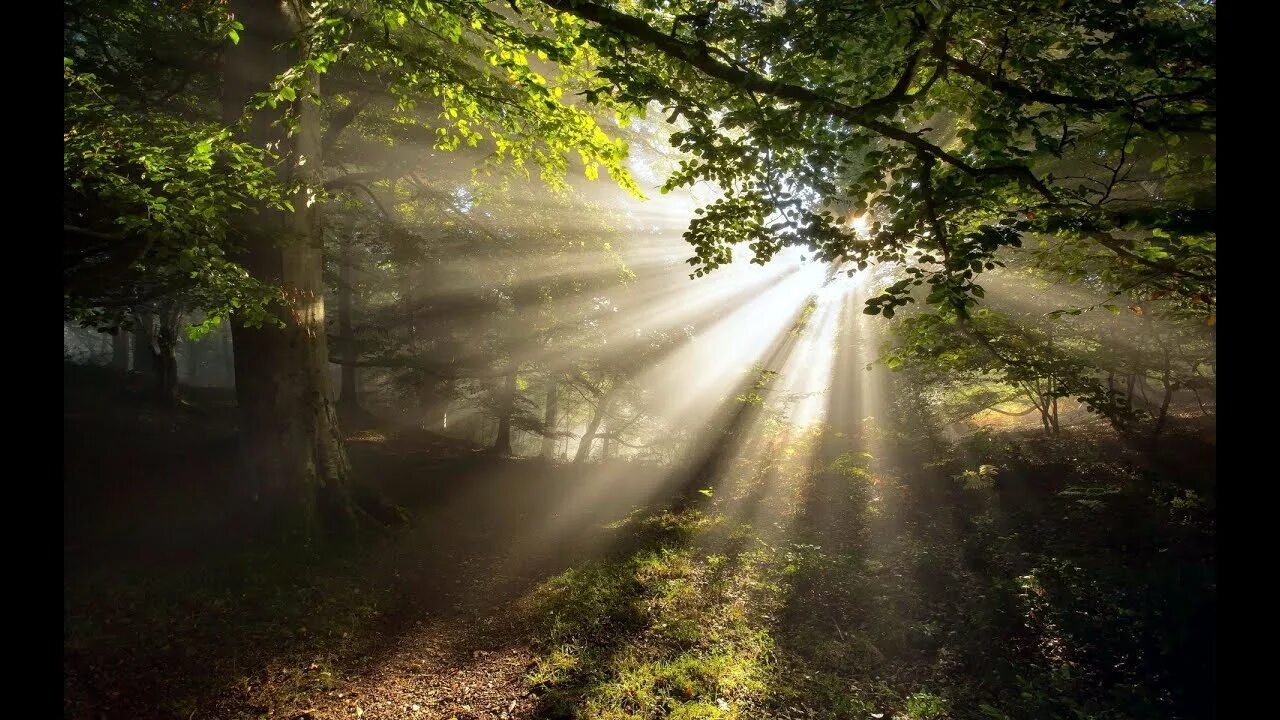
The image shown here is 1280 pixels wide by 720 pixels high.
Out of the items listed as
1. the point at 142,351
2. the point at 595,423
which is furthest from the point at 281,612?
the point at 142,351

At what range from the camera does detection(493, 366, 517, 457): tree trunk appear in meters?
19.4

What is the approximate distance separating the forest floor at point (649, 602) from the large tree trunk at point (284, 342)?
1.03m

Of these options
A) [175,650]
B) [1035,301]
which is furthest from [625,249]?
[175,650]

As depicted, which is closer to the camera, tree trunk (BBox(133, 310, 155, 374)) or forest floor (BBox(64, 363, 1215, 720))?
forest floor (BBox(64, 363, 1215, 720))

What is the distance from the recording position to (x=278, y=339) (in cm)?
843

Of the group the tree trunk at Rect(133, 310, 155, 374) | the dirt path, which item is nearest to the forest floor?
the dirt path

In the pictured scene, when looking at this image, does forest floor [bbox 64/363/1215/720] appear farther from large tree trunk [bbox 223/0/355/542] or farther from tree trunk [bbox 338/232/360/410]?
tree trunk [bbox 338/232/360/410]

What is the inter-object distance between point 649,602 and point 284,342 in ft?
23.9

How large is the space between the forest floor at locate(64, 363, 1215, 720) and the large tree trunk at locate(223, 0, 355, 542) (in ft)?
3.37

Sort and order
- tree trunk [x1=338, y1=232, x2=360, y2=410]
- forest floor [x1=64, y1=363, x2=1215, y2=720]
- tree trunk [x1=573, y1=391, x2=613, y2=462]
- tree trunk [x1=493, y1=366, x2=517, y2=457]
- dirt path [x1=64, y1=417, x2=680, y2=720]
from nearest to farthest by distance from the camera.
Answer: dirt path [x1=64, y1=417, x2=680, y2=720], forest floor [x1=64, y1=363, x2=1215, y2=720], tree trunk [x1=338, y1=232, x2=360, y2=410], tree trunk [x1=493, y1=366, x2=517, y2=457], tree trunk [x1=573, y1=391, x2=613, y2=462]

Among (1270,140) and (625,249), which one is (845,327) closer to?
(625,249)

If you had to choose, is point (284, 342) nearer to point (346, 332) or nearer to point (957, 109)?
point (957, 109)

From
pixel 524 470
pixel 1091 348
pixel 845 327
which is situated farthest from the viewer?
pixel 845 327

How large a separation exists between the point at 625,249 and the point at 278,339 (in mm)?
11338
